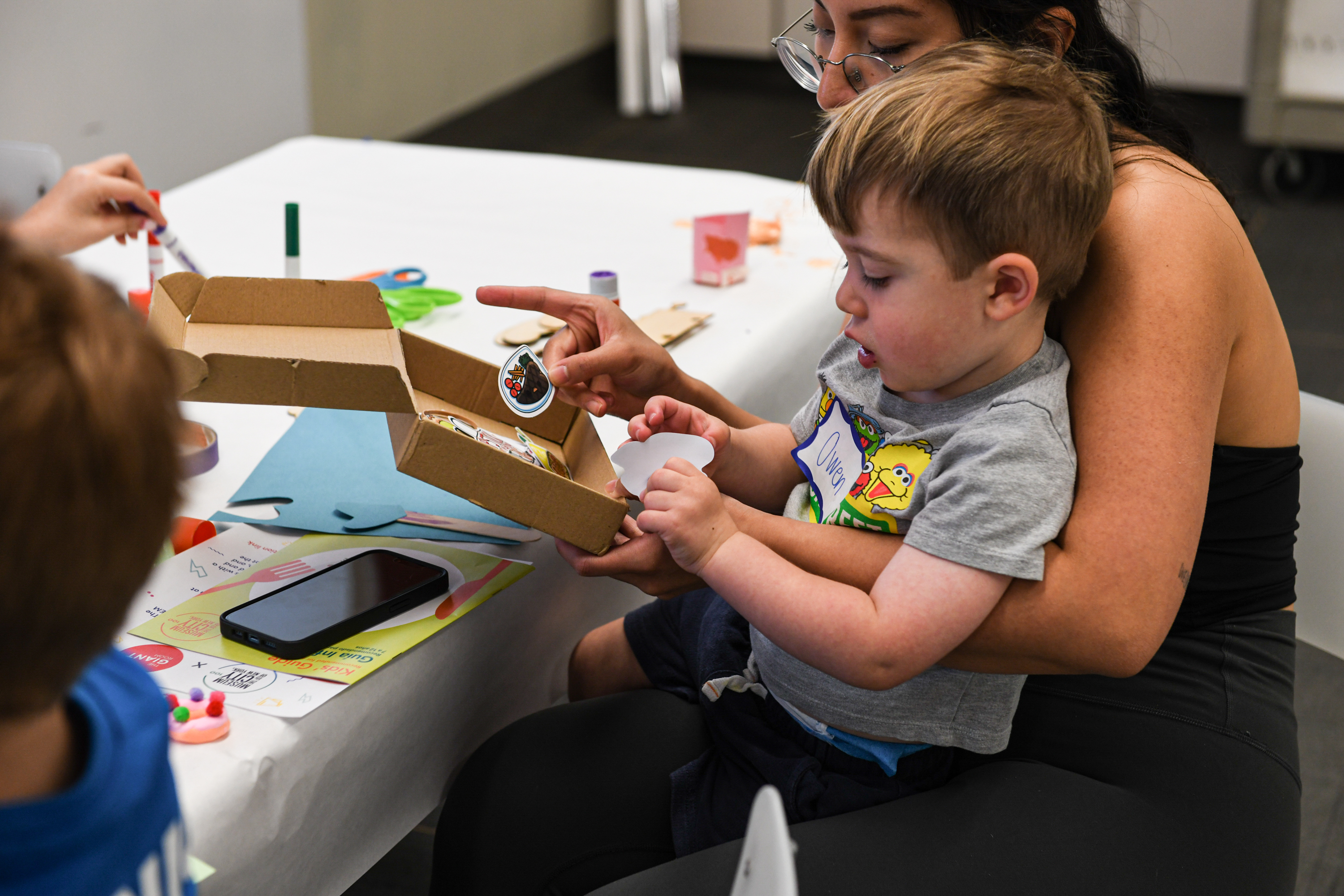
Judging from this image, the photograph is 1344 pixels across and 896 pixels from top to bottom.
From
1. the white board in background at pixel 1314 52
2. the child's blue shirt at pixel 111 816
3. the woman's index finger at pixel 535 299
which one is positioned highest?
the white board in background at pixel 1314 52

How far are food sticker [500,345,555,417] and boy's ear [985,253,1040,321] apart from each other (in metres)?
0.43

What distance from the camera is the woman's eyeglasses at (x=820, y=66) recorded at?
111 cm

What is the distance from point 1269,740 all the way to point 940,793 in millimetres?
298

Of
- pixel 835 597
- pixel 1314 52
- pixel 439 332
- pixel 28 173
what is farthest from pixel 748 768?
pixel 1314 52

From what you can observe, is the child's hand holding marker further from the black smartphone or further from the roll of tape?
Answer: the black smartphone

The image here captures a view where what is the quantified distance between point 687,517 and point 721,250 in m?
0.93

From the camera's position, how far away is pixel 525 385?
111 centimetres

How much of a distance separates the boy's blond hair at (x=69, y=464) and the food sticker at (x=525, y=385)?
0.56m

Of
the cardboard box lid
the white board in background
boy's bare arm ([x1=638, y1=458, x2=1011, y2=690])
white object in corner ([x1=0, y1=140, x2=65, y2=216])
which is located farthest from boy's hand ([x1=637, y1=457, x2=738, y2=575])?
the white board in background

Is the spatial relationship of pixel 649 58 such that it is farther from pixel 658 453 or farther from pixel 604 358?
pixel 658 453

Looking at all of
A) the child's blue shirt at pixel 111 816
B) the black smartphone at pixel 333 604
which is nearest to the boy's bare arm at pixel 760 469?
the black smartphone at pixel 333 604

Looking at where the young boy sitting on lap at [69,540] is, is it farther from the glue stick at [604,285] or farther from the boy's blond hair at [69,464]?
the glue stick at [604,285]

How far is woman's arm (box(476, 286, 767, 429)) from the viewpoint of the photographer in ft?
3.96

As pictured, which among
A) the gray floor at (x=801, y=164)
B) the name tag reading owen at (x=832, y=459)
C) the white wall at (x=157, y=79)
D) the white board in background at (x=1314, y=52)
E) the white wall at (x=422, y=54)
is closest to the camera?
the name tag reading owen at (x=832, y=459)
